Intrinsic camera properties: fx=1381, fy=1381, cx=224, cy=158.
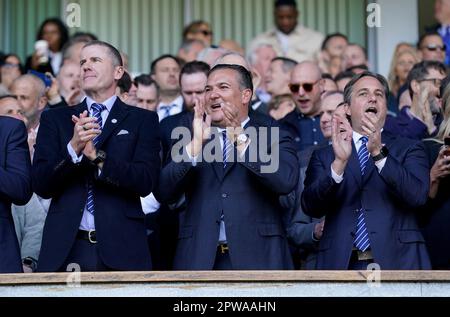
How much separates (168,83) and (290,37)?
282 centimetres

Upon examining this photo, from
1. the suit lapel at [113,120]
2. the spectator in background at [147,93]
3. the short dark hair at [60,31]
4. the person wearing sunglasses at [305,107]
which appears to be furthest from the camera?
the short dark hair at [60,31]

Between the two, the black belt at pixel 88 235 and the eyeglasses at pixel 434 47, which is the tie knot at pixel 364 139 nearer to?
the black belt at pixel 88 235

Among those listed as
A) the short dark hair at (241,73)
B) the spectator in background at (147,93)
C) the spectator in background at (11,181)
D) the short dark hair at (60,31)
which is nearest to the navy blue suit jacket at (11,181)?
the spectator in background at (11,181)

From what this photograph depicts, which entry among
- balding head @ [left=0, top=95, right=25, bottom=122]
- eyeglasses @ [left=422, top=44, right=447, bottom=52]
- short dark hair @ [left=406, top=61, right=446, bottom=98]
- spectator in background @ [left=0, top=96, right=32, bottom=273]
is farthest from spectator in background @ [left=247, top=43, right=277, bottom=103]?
spectator in background @ [left=0, top=96, right=32, bottom=273]

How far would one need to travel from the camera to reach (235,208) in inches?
335

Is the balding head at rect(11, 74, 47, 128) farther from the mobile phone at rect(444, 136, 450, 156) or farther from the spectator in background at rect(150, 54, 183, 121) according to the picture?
the mobile phone at rect(444, 136, 450, 156)

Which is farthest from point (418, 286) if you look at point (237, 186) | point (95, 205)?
point (95, 205)

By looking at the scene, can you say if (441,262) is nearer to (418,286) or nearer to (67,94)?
(418,286)

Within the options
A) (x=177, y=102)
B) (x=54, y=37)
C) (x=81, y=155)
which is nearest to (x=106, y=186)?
(x=81, y=155)

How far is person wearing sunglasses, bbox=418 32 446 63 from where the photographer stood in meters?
12.5

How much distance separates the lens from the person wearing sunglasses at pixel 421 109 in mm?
10102

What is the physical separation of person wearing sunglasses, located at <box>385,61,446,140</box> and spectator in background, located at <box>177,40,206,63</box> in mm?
3096

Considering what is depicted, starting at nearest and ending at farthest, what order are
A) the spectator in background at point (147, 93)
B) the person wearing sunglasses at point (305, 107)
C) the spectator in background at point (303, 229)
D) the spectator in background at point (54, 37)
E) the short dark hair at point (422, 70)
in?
the spectator in background at point (303, 229) → the short dark hair at point (422, 70) → the person wearing sunglasses at point (305, 107) → the spectator in background at point (147, 93) → the spectator in background at point (54, 37)

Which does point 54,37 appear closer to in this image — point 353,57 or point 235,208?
point 353,57
